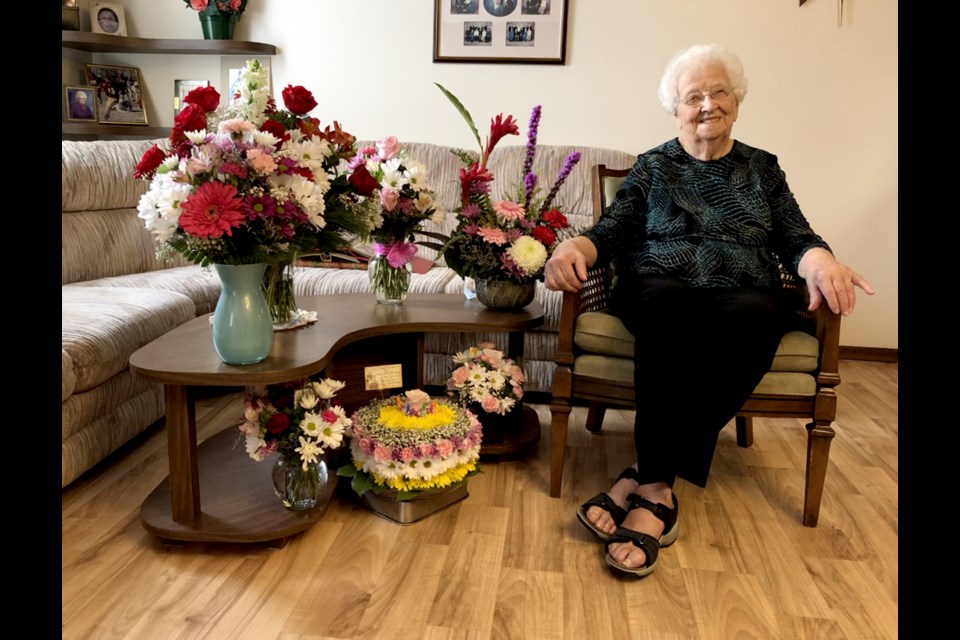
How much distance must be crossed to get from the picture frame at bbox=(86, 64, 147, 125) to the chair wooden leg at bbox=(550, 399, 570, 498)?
2768mm

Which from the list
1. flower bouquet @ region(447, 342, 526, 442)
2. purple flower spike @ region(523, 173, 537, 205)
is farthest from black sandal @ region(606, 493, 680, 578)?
purple flower spike @ region(523, 173, 537, 205)

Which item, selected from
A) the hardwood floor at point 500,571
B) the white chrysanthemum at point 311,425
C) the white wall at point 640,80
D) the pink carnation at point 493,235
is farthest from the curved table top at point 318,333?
the white wall at point 640,80

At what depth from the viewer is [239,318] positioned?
1.69 meters

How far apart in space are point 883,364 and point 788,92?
4.34 ft

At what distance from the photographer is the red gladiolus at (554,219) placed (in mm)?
2201

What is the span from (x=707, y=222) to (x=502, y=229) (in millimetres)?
569

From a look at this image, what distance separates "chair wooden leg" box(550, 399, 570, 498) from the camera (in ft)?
6.84

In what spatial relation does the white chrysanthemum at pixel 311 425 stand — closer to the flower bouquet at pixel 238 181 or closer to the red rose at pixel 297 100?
the flower bouquet at pixel 238 181

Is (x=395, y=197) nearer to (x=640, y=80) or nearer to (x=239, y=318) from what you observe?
(x=239, y=318)

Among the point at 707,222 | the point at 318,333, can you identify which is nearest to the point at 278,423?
the point at 318,333

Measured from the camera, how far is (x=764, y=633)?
1533 mm
